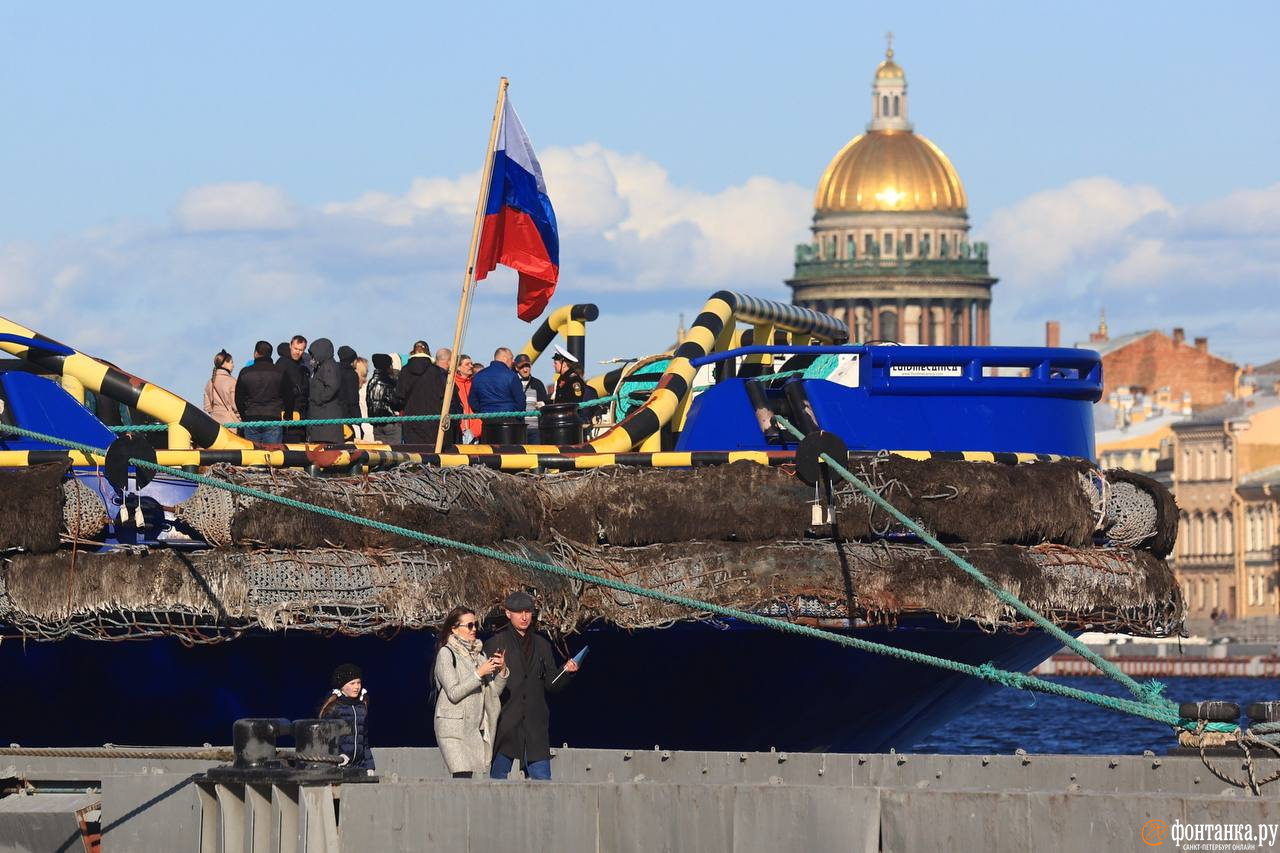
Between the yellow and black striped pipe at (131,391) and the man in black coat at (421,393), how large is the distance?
3.09 meters

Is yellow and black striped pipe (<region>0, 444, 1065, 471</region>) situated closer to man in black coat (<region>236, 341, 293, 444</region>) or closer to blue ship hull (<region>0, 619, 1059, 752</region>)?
blue ship hull (<region>0, 619, 1059, 752</region>)

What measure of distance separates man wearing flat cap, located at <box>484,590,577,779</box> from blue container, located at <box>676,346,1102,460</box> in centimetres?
703

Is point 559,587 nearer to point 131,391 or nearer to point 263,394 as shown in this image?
point 131,391

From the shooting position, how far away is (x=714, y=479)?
21.3 metres

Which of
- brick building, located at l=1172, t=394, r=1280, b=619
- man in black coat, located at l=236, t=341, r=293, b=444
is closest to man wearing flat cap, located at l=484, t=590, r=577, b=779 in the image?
man in black coat, located at l=236, t=341, r=293, b=444

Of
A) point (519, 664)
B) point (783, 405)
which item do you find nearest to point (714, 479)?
point (783, 405)

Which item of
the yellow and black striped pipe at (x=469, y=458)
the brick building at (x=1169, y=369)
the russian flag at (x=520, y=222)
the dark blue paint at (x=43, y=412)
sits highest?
the brick building at (x=1169, y=369)

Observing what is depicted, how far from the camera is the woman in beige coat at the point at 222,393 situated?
25.9 meters

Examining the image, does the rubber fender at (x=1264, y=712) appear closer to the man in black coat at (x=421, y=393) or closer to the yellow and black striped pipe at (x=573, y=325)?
the man in black coat at (x=421, y=393)

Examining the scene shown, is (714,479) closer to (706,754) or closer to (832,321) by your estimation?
(706,754)

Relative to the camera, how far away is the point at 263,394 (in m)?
24.6

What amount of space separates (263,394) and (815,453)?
18.7 ft

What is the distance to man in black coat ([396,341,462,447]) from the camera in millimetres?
25281

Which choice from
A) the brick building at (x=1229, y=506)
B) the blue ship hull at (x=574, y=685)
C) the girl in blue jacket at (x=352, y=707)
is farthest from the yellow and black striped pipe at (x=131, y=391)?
the brick building at (x=1229, y=506)
